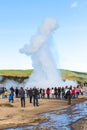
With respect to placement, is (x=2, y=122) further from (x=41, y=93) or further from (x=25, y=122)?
(x=41, y=93)

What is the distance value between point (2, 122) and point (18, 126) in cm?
223

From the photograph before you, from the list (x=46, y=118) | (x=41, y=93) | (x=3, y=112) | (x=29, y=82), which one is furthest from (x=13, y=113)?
(x=29, y=82)

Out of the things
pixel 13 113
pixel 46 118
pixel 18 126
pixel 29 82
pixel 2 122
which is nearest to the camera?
pixel 18 126

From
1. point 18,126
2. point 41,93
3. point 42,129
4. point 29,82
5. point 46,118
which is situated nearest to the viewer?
point 42,129

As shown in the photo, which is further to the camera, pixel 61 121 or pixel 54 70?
pixel 54 70

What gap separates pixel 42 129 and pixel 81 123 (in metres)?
3.60

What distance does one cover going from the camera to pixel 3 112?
3388cm

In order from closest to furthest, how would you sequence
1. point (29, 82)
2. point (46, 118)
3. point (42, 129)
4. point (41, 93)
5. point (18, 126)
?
point (42, 129) < point (18, 126) < point (46, 118) < point (41, 93) < point (29, 82)

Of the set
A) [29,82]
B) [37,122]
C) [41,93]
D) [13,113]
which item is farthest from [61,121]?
[29,82]

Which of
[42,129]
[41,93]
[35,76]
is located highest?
[35,76]

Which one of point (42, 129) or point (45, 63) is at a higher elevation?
point (45, 63)

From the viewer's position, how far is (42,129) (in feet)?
78.0

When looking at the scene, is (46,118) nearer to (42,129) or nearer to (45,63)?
(42,129)

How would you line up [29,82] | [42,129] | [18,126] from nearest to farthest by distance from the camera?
[42,129], [18,126], [29,82]
